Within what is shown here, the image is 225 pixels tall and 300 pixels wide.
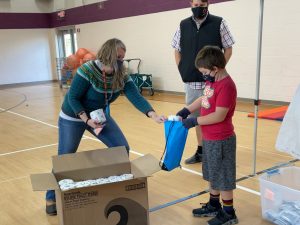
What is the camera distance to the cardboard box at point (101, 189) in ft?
6.50

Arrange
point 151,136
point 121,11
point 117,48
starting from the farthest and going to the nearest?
point 121,11, point 151,136, point 117,48

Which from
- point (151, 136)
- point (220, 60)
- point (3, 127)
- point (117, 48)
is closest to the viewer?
point (220, 60)

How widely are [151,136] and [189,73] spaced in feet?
5.76

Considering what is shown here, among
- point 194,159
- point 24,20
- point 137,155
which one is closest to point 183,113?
point 194,159

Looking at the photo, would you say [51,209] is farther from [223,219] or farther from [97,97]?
[223,219]

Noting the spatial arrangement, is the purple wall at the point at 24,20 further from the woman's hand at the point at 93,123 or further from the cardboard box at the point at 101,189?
the cardboard box at the point at 101,189

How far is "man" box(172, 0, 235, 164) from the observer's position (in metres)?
3.25

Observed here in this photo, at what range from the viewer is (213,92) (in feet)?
7.34

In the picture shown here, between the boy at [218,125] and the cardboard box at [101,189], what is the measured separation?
36 centimetres

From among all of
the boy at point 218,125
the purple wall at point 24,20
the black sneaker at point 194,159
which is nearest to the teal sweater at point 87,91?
the boy at point 218,125

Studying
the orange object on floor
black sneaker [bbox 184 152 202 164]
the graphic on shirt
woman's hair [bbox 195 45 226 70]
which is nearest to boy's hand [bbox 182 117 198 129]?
the graphic on shirt

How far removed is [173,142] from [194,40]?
4.02 ft

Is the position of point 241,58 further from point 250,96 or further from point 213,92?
point 213,92

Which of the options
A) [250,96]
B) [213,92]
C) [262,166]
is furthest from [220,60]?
[250,96]
